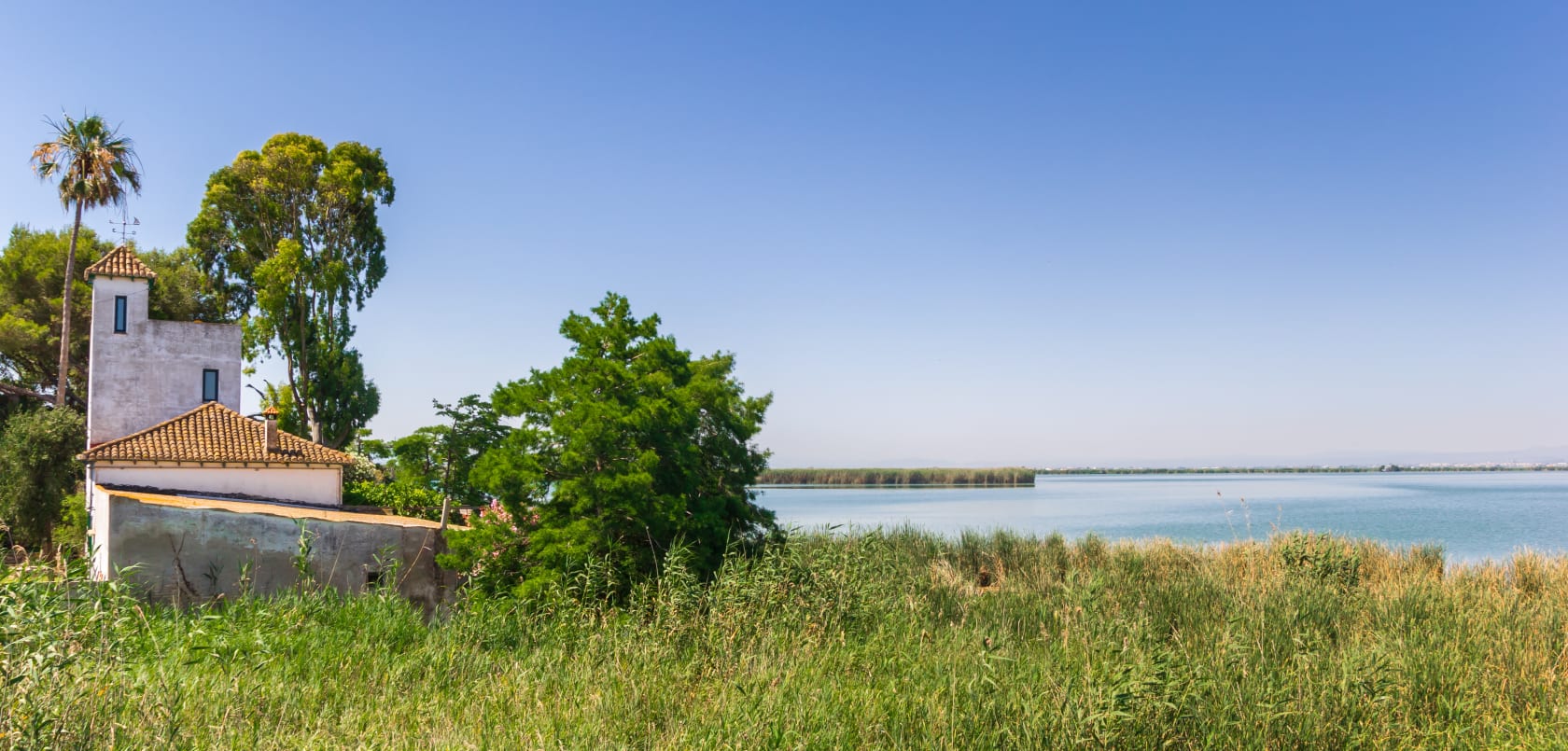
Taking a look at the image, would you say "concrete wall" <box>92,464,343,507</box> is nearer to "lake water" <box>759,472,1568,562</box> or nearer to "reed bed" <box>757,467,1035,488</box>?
"lake water" <box>759,472,1568,562</box>

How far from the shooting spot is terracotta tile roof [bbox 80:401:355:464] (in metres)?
18.3

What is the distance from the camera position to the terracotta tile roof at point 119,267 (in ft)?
76.6

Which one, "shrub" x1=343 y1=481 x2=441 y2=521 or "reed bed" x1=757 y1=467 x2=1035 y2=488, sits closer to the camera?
"shrub" x1=343 y1=481 x2=441 y2=521

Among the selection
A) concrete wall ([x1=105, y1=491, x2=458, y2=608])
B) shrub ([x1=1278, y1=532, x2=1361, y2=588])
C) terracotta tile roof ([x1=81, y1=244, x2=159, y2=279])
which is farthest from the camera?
terracotta tile roof ([x1=81, y1=244, x2=159, y2=279])

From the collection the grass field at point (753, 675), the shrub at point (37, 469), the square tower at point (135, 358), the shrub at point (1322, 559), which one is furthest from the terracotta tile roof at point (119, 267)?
the shrub at point (1322, 559)

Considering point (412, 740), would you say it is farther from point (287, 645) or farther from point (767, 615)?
point (767, 615)

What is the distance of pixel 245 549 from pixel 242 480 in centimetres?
867

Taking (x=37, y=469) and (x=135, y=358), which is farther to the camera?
(x=37, y=469)

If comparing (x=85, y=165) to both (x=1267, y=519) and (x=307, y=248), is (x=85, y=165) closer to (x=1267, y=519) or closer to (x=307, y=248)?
(x=307, y=248)

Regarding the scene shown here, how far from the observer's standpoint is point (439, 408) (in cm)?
1769

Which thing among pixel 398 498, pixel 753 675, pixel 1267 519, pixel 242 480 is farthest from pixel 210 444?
pixel 1267 519

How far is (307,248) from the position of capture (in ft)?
88.7

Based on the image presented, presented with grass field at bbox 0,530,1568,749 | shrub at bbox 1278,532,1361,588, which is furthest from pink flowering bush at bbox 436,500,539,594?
shrub at bbox 1278,532,1361,588

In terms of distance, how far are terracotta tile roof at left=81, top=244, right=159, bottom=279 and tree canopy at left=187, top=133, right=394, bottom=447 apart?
2687 millimetres
